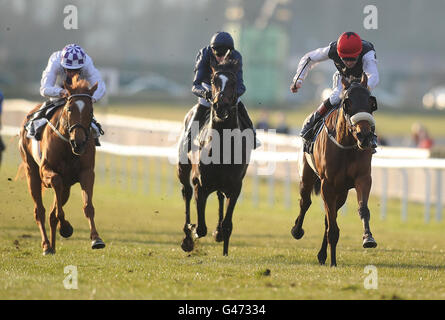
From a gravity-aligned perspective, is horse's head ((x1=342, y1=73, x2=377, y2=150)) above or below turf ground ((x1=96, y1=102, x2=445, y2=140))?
below

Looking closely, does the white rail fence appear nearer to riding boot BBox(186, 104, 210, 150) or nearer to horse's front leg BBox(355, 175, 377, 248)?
riding boot BBox(186, 104, 210, 150)

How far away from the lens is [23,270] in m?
7.81

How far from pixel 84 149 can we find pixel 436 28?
85256mm

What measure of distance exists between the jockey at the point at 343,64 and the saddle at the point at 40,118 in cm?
211

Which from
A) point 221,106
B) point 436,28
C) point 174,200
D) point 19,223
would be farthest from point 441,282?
point 436,28

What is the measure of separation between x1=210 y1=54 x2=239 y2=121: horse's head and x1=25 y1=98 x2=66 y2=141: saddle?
5.17 ft

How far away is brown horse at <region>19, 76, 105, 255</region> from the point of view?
8500 millimetres

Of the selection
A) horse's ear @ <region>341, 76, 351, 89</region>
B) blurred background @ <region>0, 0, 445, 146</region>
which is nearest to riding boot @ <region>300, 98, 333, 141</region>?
horse's ear @ <region>341, 76, 351, 89</region>

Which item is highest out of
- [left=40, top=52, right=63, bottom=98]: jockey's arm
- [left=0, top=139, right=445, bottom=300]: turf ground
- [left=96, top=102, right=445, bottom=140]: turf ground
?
[left=96, top=102, right=445, bottom=140]: turf ground

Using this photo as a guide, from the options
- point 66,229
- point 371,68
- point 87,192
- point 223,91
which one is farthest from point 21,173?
point 371,68

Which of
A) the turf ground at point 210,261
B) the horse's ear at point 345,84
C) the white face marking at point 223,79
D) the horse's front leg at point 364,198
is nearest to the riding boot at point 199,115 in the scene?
the white face marking at point 223,79

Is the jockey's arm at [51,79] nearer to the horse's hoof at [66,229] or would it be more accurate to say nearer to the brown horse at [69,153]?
A: the brown horse at [69,153]

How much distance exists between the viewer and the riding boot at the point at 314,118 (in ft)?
29.4
